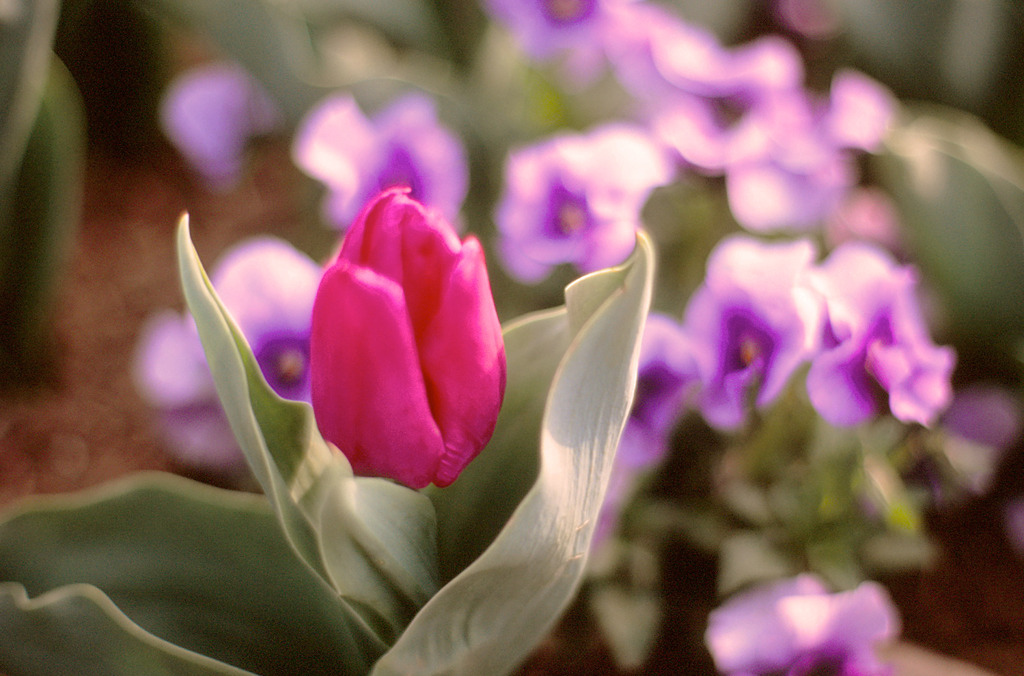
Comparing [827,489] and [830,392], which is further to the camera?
[827,489]

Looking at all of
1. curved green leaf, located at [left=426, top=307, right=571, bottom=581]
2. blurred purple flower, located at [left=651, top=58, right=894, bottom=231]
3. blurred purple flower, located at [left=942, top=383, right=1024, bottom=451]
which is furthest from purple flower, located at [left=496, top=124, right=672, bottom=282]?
blurred purple flower, located at [left=942, top=383, right=1024, bottom=451]

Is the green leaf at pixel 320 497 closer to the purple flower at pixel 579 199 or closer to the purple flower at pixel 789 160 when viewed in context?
the purple flower at pixel 579 199

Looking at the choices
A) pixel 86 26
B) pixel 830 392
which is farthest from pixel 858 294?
pixel 86 26

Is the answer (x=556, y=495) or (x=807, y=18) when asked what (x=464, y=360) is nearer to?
A: (x=556, y=495)

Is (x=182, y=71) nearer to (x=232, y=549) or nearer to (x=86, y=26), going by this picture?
(x=86, y=26)

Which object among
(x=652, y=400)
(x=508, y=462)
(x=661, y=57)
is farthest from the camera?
(x=661, y=57)

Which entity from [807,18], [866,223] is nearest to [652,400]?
[866,223]
